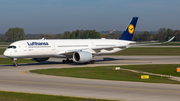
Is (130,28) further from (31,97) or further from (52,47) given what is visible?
(31,97)

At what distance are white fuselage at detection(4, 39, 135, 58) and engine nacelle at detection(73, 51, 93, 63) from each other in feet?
6.70

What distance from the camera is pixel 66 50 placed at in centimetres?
4775

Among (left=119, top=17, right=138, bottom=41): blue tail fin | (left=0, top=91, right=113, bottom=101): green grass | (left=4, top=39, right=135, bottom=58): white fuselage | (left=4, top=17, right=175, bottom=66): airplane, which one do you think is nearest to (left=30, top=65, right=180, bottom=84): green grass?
(left=4, top=39, right=135, bottom=58): white fuselage

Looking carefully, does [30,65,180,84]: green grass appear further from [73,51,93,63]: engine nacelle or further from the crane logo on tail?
the crane logo on tail

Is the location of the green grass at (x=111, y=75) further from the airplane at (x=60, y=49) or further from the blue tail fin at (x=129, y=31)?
the blue tail fin at (x=129, y=31)

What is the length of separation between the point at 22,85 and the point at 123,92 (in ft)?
30.9

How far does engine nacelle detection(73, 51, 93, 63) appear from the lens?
44906mm

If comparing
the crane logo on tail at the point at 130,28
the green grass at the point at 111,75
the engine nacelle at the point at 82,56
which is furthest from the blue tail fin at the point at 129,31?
the green grass at the point at 111,75

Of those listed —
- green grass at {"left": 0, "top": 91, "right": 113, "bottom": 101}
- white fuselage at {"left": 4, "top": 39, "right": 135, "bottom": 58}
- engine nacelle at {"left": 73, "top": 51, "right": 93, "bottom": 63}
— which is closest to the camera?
green grass at {"left": 0, "top": 91, "right": 113, "bottom": 101}

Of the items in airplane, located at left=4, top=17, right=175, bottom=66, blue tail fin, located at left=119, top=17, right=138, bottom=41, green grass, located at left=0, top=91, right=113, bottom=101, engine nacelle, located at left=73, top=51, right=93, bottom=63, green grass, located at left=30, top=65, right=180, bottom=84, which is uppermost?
blue tail fin, located at left=119, top=17, right=138, bottom=41

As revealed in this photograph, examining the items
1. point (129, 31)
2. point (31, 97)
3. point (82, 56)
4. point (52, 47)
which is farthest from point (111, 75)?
point (129, 31)

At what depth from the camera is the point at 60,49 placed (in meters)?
46.8

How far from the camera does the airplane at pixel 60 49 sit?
4256 cm

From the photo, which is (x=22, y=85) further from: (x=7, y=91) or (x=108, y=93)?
(x=108, y=93)
